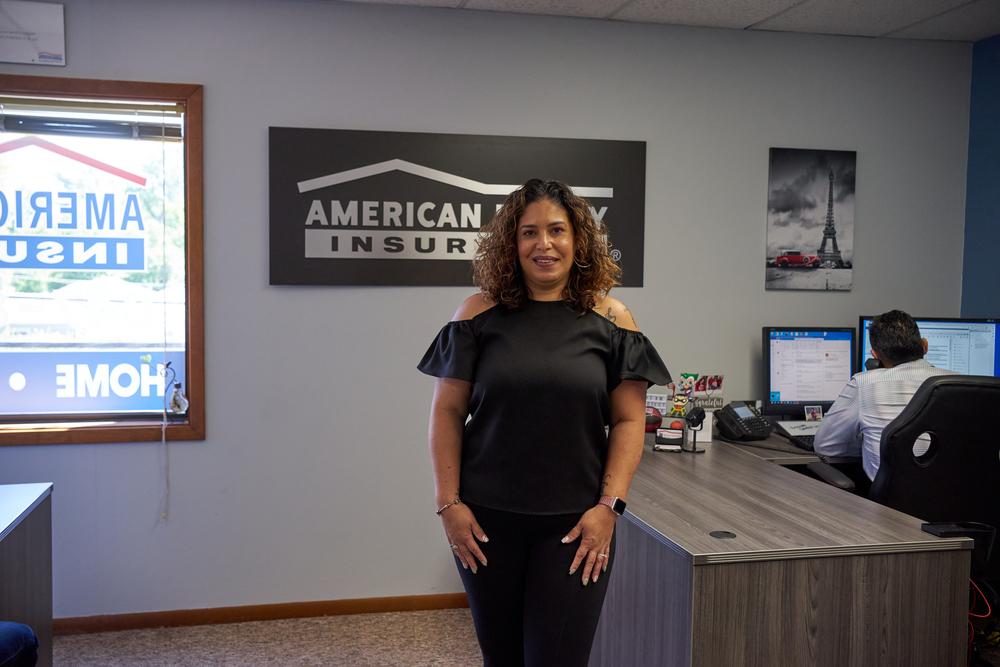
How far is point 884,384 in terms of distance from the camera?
2885 mm

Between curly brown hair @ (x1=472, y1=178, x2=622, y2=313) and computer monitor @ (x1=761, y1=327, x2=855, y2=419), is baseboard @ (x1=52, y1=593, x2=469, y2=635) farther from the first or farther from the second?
curly brown hair @ (x1=472, y1=178, x2=622, y2=313)

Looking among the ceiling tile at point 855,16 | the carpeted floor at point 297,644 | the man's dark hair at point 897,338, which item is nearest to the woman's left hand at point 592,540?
the carpeted floor at point 297,644

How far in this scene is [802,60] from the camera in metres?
3.70

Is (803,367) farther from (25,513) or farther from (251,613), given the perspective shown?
(25,513)

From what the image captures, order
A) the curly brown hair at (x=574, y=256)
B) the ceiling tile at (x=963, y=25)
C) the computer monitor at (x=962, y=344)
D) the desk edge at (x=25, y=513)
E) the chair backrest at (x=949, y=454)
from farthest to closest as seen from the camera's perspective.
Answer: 1. the computer monitor at (x=962, y=344)
2. the ceiling tile at (x=963, y=25)
3. the chair backrest at (x=949, y=454)
4. the desk edge at (x=25, y=513)
5. the curly brown hair at (x=574, y=256)

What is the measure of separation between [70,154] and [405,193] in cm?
134

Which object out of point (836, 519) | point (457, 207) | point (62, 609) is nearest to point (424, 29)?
point (457, 207)

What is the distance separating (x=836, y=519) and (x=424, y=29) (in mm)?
2435

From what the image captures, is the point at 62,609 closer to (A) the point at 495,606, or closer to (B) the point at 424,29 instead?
(A) the point at 495,606

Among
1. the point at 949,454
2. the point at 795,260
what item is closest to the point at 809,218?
the point at 795,260

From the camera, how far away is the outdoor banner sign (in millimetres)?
3314

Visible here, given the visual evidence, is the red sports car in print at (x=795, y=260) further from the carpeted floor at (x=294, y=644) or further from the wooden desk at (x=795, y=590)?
the carpeted floor at (x=294, y=644)

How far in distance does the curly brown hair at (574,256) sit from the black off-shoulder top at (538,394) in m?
0.04

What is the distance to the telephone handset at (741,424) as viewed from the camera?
336cm
